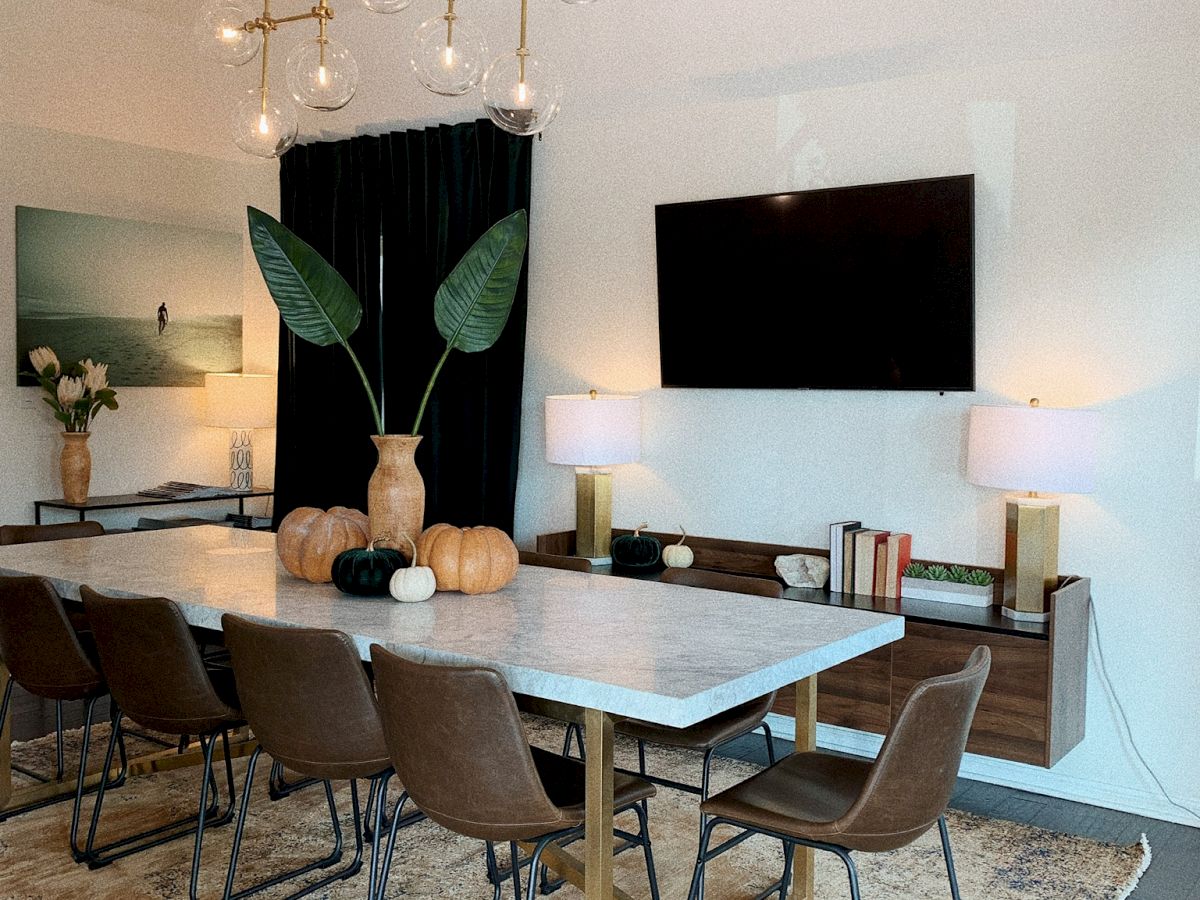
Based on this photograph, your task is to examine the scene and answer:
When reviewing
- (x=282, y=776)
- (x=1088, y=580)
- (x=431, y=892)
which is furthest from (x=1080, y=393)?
(x=282, y=776)

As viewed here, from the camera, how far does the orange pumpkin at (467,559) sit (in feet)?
10.3

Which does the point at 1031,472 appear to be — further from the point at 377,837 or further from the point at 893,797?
the point at 377,837

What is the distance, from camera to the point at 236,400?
259 inches

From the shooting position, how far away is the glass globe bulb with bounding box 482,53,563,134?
3053 mm

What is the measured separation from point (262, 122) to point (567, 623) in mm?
1741

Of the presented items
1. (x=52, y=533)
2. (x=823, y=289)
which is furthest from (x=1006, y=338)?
(x=52, y=533)

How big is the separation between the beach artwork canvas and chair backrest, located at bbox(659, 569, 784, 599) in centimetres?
391

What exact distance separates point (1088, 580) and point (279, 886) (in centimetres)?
283

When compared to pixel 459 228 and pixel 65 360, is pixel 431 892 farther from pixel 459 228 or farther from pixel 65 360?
pixel 65 360

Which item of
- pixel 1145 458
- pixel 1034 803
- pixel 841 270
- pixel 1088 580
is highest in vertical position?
pixel 841 270

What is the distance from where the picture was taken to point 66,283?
6.09m

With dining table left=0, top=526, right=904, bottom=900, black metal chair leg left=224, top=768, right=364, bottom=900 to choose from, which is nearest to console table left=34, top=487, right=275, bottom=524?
dining table left=0, top=526, right=904, bottom=900

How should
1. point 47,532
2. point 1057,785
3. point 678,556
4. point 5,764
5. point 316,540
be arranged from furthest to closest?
1. point 678,556
2. point 47,532
3. point 1057,785
4. point 5,764
5. point 316,540

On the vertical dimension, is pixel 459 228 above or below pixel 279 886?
above
